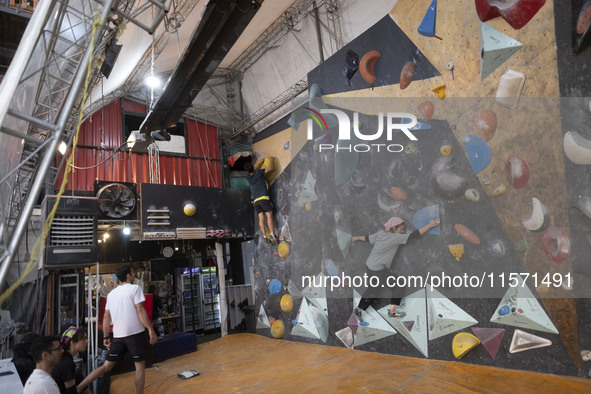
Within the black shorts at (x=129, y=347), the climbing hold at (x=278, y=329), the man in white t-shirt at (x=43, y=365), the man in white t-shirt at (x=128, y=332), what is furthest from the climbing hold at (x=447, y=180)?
the man in white t-shirt at (x=43, y=365)

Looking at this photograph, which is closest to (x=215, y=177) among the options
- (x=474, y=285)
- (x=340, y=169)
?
(x=340, y=169)

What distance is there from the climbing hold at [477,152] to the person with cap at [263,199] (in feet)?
15.6

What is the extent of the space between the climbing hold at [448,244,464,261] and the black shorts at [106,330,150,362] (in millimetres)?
3939

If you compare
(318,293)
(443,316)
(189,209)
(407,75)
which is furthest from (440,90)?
(189,209)

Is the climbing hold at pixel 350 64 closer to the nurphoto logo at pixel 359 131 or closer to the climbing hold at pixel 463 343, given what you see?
the nurphoto logo at pixel 359 131

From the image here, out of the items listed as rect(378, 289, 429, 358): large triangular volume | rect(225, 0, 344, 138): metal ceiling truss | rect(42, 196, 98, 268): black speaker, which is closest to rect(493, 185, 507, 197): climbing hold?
rect(378, 289, 429, 358): large triangular volume

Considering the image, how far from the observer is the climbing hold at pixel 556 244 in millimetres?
4079

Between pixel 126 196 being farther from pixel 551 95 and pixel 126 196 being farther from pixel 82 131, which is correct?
pixel 551 95

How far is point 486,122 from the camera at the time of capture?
4.83m

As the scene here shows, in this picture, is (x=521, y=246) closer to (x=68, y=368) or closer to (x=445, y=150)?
(x=445, y=150)

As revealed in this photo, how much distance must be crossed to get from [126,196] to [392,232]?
5.28 meters

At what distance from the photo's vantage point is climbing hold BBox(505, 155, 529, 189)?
4.45 m

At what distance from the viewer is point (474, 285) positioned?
16.0 feet

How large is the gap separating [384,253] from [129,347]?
3.69 meters
